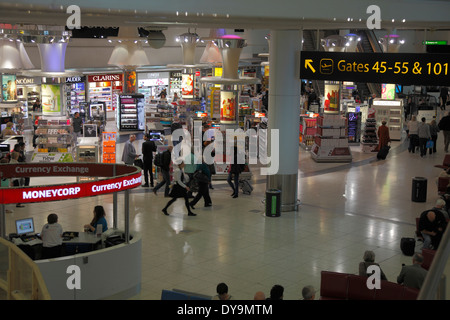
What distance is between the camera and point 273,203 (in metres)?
13.9

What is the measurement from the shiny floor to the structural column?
67 cm

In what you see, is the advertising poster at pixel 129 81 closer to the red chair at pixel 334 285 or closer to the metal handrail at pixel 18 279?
the red chair at pixel 334 285

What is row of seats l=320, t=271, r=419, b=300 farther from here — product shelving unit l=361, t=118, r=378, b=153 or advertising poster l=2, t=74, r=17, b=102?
advertising poster l=2, t=74, r=17, b=102

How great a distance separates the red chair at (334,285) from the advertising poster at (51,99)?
1443 centimetres

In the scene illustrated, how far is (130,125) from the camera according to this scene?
87.8 ft

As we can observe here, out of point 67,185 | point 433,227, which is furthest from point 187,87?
point 67,185

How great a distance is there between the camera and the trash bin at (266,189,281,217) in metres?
13.9

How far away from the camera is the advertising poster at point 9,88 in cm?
2552

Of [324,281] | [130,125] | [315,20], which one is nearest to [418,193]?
[315,20]

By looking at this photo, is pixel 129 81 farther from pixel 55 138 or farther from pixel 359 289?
pixel 359 289

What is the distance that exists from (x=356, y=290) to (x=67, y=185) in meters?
4.02

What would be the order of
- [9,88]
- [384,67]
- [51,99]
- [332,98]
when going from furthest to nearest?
1. [9,88]
2. [332,98]
3. [51,99]
4. [384,67]

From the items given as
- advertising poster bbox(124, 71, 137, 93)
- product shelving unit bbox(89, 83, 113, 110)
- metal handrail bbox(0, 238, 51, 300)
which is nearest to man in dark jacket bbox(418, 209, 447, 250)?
metal handrail bbox(0, 238, 51, 300)

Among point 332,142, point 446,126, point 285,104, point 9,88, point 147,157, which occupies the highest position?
point 9,88
